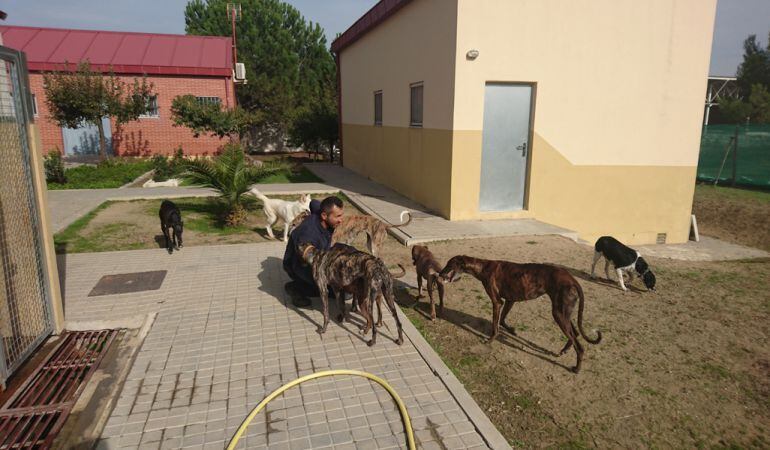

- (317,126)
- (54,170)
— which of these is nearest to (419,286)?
(54,170)

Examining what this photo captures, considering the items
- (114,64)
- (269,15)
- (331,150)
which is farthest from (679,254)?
(269,15)

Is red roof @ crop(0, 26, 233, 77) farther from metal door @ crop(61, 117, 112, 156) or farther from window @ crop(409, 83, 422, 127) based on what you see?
window @ crop(409, 83, 422, 127)

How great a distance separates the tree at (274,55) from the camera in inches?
1224

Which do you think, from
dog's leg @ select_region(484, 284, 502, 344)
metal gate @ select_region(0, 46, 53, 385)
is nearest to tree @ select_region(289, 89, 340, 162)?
metal gate @ select_region(0, 46, 53, 385)

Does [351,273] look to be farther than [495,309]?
No

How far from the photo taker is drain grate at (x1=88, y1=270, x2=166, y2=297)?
637cm

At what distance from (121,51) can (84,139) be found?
4878mm

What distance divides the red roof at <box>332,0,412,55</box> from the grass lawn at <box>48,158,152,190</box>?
9.36 meters

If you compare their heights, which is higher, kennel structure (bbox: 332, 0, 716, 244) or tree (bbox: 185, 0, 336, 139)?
tree (bbox: 185, 0, 336, 139)

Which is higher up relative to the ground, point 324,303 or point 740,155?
point 740,155

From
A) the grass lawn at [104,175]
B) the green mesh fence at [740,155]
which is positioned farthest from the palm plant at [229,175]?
the green mesh fence at [740,155]

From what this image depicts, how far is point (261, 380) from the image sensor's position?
4219mm

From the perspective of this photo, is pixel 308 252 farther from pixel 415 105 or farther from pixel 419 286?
pixel 415 105

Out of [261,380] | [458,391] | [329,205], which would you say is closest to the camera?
[458,391]
